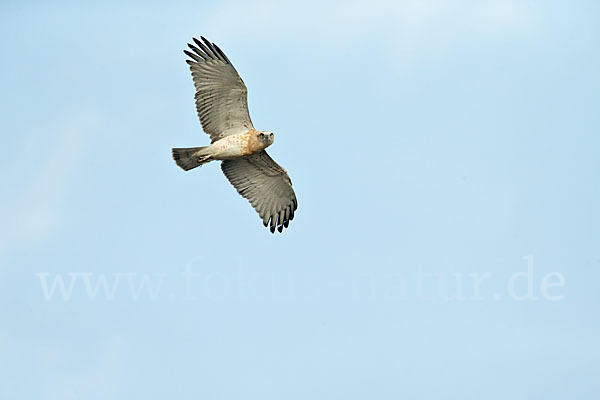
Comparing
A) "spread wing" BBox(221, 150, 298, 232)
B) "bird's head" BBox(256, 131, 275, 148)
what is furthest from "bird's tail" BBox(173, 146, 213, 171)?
"bird's head" BBox(256, 131, 275, 148)

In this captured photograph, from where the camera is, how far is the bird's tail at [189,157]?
2330cm

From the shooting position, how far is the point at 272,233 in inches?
968

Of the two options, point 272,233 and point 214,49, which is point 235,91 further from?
point 272,233

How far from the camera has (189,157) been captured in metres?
23.3

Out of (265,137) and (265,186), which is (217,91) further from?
(265,186)

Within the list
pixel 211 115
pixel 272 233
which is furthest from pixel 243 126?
pixel 272 233

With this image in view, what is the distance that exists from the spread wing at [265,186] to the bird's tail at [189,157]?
76 centimetres

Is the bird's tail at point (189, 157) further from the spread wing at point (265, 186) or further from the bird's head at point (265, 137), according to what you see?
the bird's head at point (265, 137)

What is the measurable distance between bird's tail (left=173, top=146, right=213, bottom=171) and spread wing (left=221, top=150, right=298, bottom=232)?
2.48 feet

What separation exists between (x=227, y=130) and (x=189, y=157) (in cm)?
79

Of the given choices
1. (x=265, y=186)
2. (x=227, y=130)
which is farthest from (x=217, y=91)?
(x=265, y=186)

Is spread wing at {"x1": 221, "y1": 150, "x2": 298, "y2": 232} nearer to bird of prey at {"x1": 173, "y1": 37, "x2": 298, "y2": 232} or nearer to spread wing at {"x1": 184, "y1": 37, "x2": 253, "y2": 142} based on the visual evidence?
bird of prey at {"x1": 173, "y1": 37, "x2": 298, "y2": 232}

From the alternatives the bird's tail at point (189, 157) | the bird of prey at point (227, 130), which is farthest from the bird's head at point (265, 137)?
the bird's tail at point (189, 157)

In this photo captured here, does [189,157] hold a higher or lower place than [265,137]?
lower
